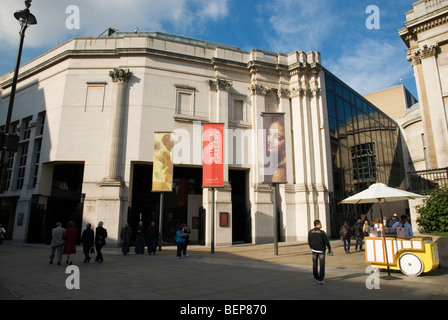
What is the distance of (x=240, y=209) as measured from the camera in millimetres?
24297

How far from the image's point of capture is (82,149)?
21.7 metres

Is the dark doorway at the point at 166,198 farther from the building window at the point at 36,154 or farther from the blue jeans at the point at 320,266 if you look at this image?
the blue jeans at the point at 320,266

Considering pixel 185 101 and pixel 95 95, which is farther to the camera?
pixel 185 101

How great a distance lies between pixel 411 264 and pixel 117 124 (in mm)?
19791

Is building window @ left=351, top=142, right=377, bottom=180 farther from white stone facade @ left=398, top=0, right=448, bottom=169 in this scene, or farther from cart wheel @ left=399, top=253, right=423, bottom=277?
cart wheel @ left=399, top=253, right=423, bottom=277

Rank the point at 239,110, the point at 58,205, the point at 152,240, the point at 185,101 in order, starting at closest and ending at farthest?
the point at 152,240 → the point at 185,101 → the point at 58,205 → the point at 239,110

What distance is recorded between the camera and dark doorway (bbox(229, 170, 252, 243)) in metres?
23.4

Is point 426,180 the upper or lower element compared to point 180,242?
upper

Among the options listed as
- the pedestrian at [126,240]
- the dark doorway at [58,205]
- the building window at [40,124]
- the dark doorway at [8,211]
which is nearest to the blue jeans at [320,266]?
the pedestrian at [126,240]

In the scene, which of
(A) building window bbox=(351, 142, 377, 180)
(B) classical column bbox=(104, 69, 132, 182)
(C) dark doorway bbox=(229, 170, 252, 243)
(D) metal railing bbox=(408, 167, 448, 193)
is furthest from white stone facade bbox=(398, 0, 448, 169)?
(B) classical column bbox=(104, 69, 132, 182)

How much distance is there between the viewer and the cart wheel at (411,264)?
8609 millimetres

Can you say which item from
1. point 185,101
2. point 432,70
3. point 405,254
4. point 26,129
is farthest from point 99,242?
point 432,70

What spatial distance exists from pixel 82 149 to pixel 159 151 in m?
6.76

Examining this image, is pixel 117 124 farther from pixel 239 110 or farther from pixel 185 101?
pixel 239 110
